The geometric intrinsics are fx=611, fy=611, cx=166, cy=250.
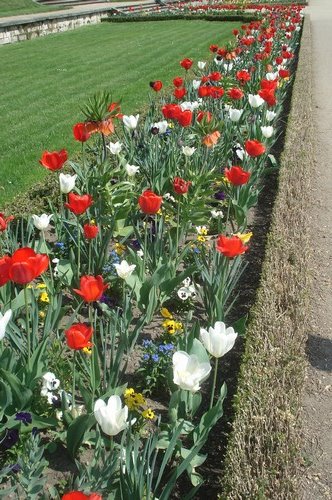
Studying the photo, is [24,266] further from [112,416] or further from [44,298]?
[44,298]

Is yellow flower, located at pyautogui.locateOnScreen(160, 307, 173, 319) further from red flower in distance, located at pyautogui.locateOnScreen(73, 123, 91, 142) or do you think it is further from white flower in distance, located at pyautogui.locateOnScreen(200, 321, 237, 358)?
red flower in distance, located at pyautogui.locateOnScreen(73, 123, 91, 142)

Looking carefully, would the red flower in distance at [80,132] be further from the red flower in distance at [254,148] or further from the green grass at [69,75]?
the green grass at [69,75]

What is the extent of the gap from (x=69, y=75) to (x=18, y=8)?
13271 mm

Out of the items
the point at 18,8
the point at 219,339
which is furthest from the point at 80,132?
the point at 18,8

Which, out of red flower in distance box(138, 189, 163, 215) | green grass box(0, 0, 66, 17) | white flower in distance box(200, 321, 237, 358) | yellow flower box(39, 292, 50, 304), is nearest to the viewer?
white flower in distance box(200, 321, 237, 358)

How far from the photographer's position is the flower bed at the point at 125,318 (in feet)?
Result: 6.27

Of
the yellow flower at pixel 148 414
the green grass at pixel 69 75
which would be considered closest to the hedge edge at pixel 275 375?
the yellow flower at pixel 148 414

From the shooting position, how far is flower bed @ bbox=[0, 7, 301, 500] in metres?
1.91

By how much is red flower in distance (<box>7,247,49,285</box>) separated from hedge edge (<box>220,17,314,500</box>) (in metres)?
0.92

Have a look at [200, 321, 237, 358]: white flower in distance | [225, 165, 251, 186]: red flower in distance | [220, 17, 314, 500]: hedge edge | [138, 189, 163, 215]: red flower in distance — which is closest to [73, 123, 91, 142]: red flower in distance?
[225, 165, 251, 186]: red flower in distance

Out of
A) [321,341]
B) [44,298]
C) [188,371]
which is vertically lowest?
[321,341]

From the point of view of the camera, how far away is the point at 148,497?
170cm

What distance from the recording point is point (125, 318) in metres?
2.50

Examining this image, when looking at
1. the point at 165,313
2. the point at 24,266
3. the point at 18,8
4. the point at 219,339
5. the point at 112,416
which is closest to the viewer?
the point at 112,416
